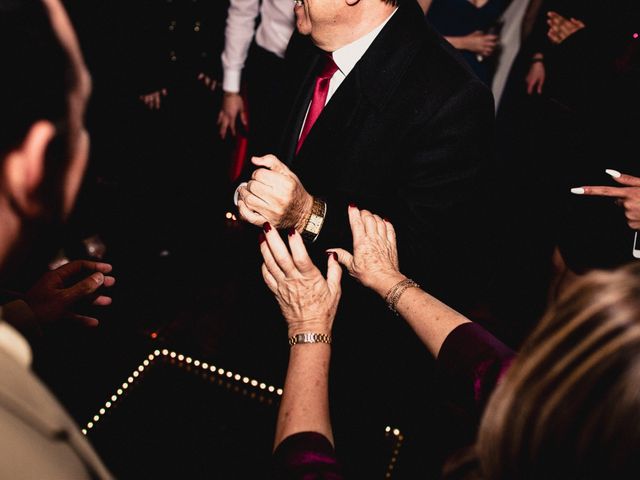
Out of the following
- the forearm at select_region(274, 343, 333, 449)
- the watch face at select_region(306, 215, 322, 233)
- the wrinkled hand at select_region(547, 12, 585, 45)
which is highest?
the wrinkled hand at select_region(547, 12, 585, 45)

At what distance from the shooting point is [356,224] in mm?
1495

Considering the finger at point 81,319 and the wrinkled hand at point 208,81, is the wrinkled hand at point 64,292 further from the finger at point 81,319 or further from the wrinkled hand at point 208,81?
the wrinkled hand at point 208,81

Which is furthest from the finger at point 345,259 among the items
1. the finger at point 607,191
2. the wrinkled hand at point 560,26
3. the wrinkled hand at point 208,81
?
the wrinkled hand at point 560,26

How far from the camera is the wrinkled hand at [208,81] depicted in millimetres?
3145

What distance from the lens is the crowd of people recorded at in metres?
0.63

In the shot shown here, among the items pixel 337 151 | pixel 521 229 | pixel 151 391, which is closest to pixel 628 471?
pixel 337 151

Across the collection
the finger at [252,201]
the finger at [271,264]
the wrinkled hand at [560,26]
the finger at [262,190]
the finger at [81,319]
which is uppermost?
the wrinkled hand at [560,26]

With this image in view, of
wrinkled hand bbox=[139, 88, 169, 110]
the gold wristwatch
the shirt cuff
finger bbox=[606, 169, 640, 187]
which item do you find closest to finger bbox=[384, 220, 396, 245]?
the gold wristwatch

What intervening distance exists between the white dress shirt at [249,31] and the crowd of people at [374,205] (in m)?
0.01

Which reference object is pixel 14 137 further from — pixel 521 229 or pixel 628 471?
pixel 521 229

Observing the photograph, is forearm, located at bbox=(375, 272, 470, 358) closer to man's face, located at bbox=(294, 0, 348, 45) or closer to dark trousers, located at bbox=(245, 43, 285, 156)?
man's face, located at bbox=(294, 0, 348, 45)

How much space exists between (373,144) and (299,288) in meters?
0.78

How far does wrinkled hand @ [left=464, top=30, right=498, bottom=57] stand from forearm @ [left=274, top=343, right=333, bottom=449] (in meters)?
2.68

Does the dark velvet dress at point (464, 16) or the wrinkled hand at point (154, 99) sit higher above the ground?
the dark velvet dress at point (464, 16)
